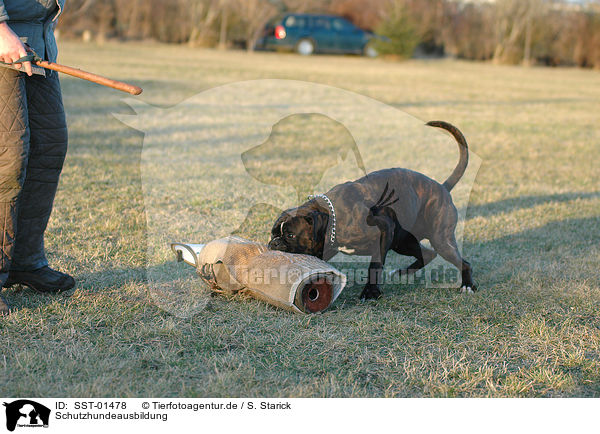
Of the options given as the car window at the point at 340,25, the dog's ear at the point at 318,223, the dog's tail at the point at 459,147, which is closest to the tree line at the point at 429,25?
the car window at the point at 340,25

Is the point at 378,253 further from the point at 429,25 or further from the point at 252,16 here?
the point at 429,25

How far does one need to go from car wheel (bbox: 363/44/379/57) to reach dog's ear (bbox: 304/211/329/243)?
87.9 ft

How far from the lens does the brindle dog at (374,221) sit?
3.59 metres

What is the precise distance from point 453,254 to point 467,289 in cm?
27

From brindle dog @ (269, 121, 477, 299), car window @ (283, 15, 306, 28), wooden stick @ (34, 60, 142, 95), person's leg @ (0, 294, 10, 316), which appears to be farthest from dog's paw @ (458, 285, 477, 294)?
car window @ (283, 15, 306, 28)

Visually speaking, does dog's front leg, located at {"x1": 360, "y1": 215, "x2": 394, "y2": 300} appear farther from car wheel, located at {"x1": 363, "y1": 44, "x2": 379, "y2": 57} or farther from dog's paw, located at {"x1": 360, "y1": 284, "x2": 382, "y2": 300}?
car wheel, located at {"x1": 363, "y1": 44, "x2": 379, "y2": 57}

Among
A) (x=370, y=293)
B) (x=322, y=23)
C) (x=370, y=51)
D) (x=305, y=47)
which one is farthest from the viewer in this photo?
(x=370, y=51)

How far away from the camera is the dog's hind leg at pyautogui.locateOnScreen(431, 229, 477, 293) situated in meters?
3.93

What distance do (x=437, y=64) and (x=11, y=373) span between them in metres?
28.2

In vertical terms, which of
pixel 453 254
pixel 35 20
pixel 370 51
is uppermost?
pixel 370 51
